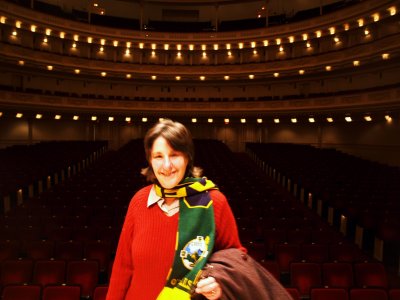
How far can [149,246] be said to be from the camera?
5.31 feet

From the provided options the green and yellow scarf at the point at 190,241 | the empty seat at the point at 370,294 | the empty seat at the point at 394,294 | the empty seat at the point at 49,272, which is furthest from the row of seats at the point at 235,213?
the green and yellow scarf at the point at 190,241

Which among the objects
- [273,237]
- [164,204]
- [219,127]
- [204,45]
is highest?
[204,45]

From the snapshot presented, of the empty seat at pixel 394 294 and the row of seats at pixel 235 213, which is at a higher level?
the empty seat at pixel 394 294

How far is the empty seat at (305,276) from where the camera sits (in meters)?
5.78

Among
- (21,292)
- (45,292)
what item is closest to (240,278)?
(45,292)

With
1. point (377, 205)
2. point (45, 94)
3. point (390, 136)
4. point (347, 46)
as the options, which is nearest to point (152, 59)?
point (45, 94)

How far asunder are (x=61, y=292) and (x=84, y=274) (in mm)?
1082

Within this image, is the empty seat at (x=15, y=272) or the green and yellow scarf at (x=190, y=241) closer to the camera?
the green and yellow scarf at (x=190, y=241)

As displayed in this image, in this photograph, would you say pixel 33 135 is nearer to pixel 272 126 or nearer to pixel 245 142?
pixel 245 142

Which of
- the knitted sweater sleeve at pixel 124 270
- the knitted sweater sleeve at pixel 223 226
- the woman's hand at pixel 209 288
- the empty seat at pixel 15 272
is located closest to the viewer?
the woman's hand at pixel 209 288

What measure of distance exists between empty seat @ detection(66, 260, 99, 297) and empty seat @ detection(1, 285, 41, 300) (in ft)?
3.43

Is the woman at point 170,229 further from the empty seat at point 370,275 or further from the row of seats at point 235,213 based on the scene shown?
the empty seat at point 370,275

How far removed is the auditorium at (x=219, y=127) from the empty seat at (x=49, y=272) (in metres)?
0.02

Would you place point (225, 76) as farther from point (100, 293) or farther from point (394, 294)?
point (100, 293)
